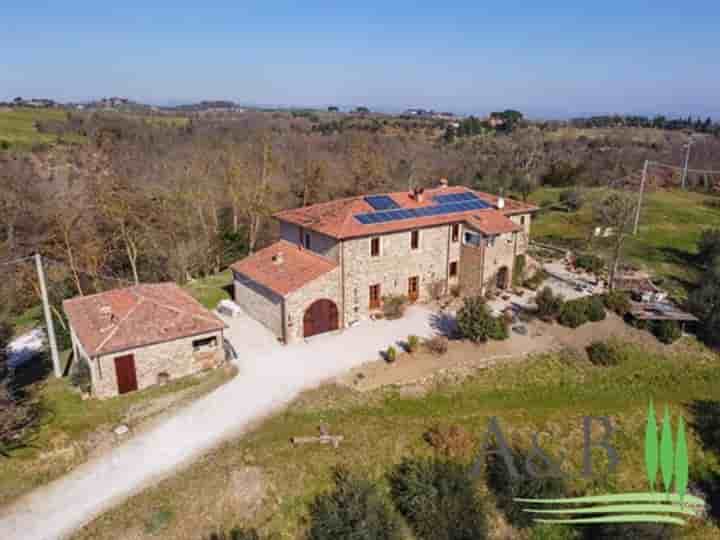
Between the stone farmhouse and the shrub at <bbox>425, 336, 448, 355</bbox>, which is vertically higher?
the stone farmhouse

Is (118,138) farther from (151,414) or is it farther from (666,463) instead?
(666,463)

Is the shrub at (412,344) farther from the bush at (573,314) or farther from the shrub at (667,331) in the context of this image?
the shrub at (667,331)

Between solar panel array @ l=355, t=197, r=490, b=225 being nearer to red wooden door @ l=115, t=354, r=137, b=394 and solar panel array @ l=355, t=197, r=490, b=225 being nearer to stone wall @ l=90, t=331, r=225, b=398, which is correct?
stone wall @ l=90, t=331, r=225, b=398

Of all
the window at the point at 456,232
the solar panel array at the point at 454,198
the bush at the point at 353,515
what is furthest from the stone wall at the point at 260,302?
the solar panel array at the point at 454,198

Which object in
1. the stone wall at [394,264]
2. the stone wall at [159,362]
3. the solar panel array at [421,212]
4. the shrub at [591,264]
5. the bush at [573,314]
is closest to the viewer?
the stone wall at [159,362]

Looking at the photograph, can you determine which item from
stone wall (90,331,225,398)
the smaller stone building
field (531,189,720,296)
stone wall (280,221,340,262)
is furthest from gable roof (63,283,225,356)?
field (531,189,720,296)

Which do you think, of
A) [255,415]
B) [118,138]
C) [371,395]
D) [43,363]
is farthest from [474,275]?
[118,138]
